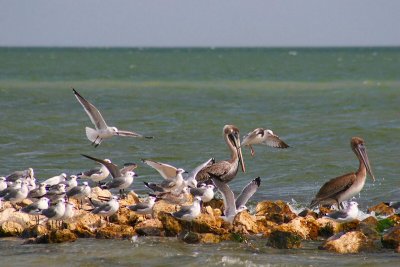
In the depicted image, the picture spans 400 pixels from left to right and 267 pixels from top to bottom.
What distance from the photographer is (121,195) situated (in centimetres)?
1600

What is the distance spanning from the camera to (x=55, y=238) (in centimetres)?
1323

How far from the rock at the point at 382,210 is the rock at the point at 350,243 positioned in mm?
2583

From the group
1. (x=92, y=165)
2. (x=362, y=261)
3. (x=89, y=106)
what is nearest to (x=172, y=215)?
(x=362, y=261)

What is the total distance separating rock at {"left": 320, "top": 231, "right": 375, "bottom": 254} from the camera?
12.6 metres

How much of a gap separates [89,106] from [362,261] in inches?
275

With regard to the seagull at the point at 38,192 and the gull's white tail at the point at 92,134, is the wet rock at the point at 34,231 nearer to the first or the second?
the seagull at the point at 38,192

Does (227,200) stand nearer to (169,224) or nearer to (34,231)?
(169,224)

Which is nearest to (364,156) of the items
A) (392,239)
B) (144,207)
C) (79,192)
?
(392,239)

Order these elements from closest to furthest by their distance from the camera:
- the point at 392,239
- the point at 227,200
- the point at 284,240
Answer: the point at 392,239 → the point at 284,240 → the point at 227,200

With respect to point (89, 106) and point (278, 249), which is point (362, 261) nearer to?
point (278, 249)

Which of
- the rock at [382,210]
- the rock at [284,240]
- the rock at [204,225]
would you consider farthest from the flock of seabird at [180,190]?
the rock at [284,240]

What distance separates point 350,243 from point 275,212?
224 centimetres

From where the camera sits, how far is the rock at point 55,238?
43.3 ft

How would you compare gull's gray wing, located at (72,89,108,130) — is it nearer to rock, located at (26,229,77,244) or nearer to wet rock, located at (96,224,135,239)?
wet rock, located at (96,224,135,239)
